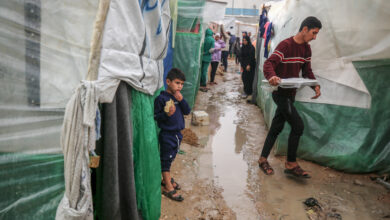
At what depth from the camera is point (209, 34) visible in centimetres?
915

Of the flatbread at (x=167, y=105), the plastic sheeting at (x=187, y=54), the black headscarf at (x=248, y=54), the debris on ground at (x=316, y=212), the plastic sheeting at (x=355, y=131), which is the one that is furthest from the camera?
the black headscarf at (x=248, y=54)

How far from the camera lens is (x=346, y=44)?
376cm

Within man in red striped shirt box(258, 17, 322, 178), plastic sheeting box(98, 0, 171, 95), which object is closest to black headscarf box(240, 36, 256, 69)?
man in red striped shirt box(258, 17, 322, 178)

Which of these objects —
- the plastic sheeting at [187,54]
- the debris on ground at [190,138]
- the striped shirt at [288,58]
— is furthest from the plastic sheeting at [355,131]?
the plastic sheeting at [187,54]

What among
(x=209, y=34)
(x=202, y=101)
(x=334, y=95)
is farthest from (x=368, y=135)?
(x=209, y=34)

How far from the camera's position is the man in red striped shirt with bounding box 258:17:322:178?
3.25m

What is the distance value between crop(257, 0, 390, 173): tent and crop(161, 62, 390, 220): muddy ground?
312mm

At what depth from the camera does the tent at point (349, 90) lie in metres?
3.62

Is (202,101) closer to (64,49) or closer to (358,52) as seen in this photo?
(358,52)

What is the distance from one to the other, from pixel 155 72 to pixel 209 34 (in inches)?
280

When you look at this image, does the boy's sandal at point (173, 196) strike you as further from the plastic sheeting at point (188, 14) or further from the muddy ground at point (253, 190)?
the plastic sheeting at point (188, 14)

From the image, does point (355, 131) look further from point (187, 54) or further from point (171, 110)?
point (187, 54)

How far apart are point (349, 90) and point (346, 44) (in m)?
0.60

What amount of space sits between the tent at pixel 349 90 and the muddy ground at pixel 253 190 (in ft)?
1.02
